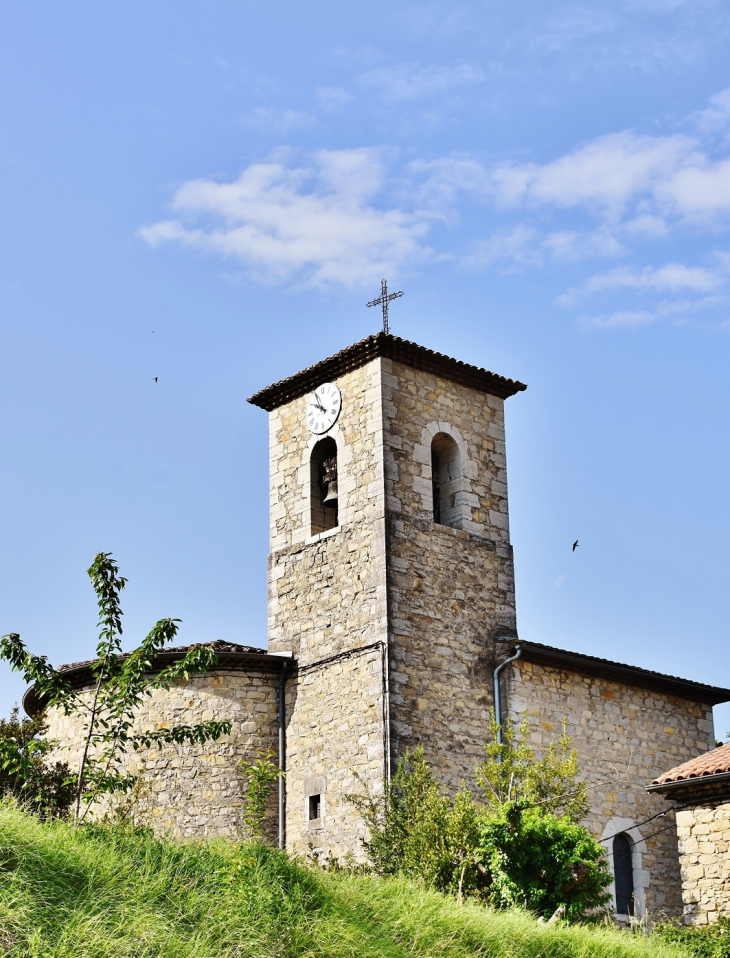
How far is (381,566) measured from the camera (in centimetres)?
2002

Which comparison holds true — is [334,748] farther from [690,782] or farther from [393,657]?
[690,782]

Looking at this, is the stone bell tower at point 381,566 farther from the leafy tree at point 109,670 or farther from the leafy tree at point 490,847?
the leafy tree at point 109,670

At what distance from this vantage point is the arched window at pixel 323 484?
21938 mm

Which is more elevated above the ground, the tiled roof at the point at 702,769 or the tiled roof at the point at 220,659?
the tiled roof at the point at 220,659

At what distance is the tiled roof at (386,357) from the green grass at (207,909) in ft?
31.8

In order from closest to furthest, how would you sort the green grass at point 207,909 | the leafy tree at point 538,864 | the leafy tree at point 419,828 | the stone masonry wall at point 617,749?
the green grass at point 207,909 < the leafy tree at point 538,864 < the leafy tree at point 419,828 < the stone masonry wall at point 617,749

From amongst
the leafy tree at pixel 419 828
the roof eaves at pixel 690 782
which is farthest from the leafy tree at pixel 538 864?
the roof eaves at pixel 690 782

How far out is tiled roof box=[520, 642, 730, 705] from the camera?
67.8 feet

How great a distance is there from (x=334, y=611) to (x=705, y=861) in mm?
6383

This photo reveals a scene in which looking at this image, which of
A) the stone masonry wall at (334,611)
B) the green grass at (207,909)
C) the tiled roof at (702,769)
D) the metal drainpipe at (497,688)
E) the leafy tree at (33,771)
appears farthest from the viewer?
the metal drainpipe at (497,688)

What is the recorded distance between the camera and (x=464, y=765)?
769 inches

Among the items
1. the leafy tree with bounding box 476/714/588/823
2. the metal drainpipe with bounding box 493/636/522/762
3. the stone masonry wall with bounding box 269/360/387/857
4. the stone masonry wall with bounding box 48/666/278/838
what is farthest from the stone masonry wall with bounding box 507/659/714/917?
the stone masonry wall with bounding box 48/666/278/838

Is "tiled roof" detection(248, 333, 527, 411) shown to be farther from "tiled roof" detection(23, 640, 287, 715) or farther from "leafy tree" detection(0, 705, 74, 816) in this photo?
"leafy tree" detection(0, 705, 74, 816)

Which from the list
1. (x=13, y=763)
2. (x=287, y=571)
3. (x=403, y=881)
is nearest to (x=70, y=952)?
(x=13, y=763)
